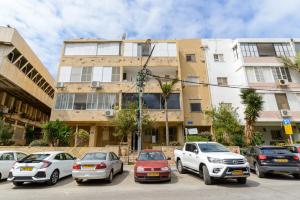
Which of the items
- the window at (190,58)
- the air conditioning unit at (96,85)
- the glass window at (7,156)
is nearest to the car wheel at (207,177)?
the glass window at (7,156)

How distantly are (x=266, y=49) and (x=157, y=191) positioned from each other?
25.9m

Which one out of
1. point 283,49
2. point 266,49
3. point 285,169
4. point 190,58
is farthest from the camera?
point 190,58

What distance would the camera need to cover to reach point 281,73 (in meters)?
23.2

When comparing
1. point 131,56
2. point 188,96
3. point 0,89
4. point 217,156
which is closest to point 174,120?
point 188,96

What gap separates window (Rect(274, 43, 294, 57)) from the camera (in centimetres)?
2379

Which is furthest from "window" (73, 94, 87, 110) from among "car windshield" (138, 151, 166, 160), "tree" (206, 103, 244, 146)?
"tree" (206, 103, 244, 146)

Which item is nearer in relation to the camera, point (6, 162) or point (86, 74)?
point (6, 162)

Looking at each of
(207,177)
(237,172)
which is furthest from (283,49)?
(207,177)

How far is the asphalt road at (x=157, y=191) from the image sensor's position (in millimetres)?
6418

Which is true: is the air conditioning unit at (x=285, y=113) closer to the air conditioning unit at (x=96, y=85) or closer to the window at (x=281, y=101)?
the window at (x=281, y=101)

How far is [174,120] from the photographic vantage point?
21.0 meters

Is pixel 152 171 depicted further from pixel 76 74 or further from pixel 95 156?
pixel 76 74

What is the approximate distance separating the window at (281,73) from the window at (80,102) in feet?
79.6

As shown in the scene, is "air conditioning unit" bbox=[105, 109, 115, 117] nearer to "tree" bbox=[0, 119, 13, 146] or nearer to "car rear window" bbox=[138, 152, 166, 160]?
"tree" bbox=[0, 119, 13, 146]
